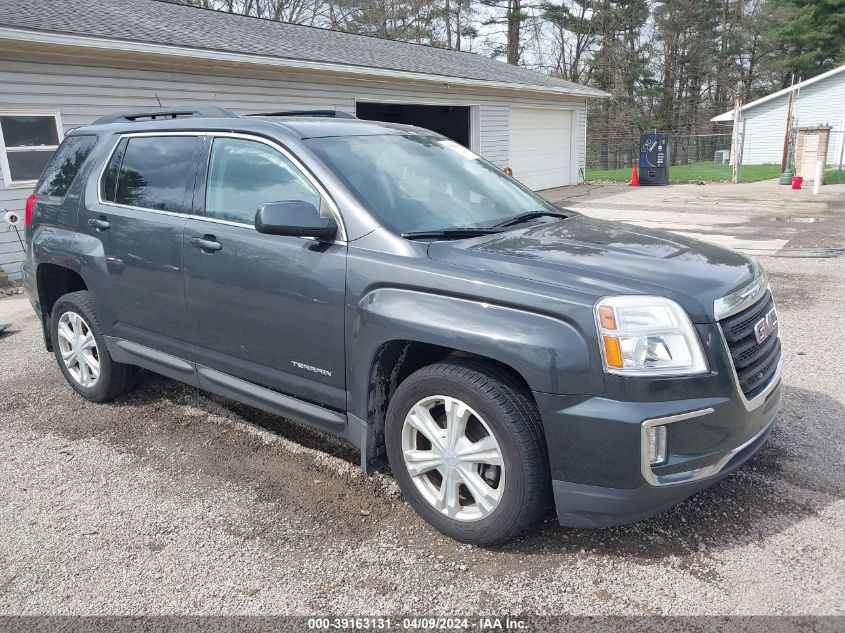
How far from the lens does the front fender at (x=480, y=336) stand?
2.60m

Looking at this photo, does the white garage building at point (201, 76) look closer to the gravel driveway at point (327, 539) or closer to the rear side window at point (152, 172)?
the rear side window at point (152, 172)

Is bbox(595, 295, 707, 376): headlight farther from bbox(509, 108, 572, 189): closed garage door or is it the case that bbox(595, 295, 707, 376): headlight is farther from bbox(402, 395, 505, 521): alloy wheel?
bbox(509, 108, 572, 189): closed garage door

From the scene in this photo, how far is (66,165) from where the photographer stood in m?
4.85

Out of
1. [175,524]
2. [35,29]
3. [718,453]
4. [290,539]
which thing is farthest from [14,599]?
[35,29]

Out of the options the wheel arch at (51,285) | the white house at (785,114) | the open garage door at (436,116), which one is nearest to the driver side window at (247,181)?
the wheel arch at (51,285)

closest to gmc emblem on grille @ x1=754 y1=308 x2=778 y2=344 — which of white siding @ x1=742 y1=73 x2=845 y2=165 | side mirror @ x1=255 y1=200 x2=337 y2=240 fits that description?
side mirror @ x1=255 y1=200 x2=337 y2=240

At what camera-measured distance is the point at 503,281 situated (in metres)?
2.77

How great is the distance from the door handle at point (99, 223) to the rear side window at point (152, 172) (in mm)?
150

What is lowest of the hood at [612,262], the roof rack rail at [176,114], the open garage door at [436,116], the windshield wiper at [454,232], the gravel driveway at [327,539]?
the gravel driveway at [327,539]

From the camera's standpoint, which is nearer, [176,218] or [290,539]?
[290,539]

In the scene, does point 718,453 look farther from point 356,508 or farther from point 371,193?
point 371,193

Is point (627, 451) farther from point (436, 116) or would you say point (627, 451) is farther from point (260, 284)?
point (436, 116)

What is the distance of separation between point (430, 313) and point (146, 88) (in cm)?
1012

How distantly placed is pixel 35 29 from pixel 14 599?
8.72 m
